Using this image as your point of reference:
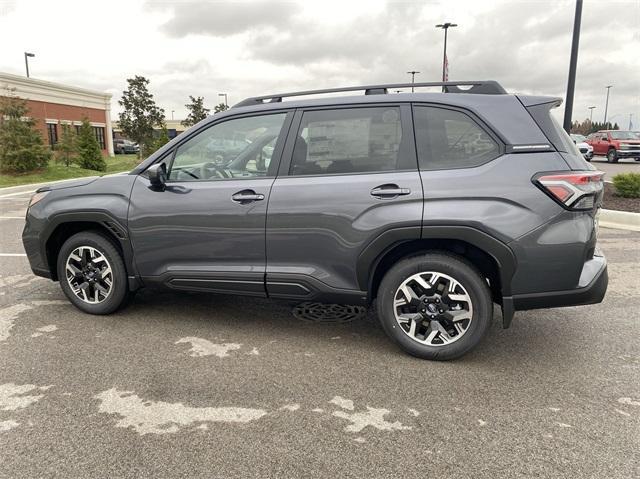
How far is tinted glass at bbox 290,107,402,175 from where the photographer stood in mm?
3426

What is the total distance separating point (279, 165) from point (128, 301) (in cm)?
196

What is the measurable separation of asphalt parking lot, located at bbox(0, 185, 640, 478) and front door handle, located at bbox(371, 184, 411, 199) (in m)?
1.17

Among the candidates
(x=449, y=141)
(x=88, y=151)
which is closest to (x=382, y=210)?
(x=449, y=141)

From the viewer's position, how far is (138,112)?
103ft

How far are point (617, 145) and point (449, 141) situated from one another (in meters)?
28.5

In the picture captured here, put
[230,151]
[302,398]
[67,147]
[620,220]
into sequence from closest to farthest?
[302,398] < [230,151] < [620,220] < [67,147]

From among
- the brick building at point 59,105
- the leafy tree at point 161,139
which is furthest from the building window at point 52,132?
the leafy tree at point 161,139

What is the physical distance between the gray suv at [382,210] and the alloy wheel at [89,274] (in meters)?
0.14

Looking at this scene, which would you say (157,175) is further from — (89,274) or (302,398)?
(302,398)

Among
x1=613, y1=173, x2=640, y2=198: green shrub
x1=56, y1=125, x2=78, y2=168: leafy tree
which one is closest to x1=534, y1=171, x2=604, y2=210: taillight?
x1=613, y1=173, x2=640, y2=198: green shrub

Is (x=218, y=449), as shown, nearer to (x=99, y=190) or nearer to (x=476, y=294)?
(x=476, y=294)

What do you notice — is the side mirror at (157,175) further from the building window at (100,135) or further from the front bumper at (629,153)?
the building window at (100,135)

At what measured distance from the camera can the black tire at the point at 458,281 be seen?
326 centimetres

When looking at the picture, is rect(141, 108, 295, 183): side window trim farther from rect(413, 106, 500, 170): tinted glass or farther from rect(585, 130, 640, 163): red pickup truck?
rect(585, 130, 640, 163): red pickup truck
